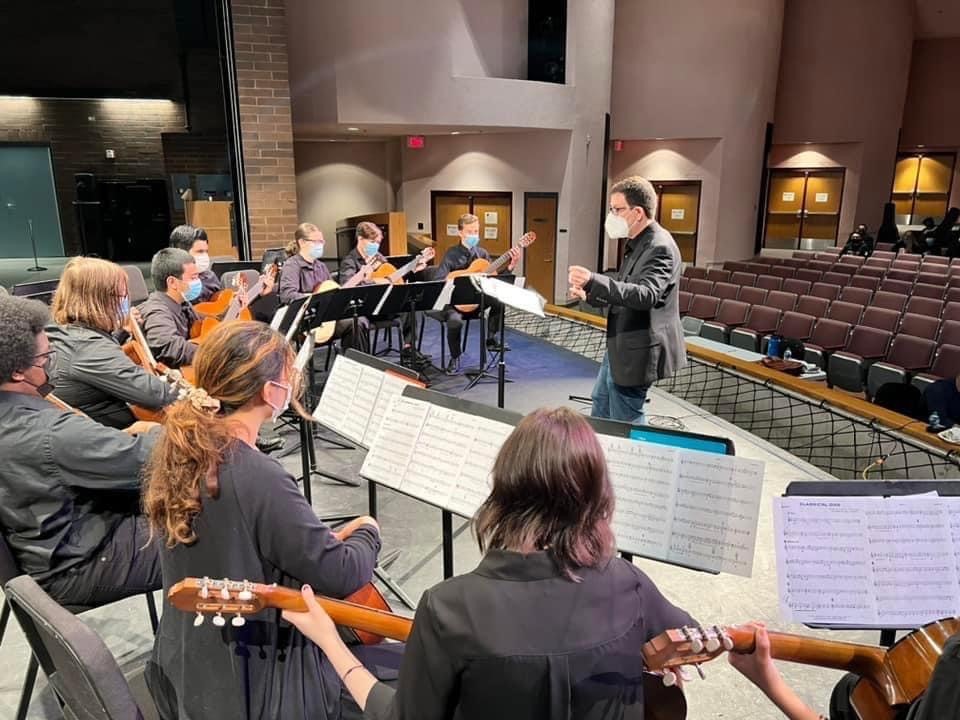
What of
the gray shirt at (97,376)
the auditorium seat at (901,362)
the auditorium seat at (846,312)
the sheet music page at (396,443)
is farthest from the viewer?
the auditorium seat at (846,312)

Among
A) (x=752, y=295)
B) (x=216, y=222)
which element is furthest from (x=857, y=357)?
(x=216, y=222)

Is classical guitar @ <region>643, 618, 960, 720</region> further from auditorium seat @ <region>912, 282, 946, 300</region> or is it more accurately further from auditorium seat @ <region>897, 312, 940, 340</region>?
auditorium seat @ <region>912, 282, 946, 300</region>

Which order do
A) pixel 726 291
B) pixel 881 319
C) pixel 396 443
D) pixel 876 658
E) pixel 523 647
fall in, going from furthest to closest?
1. pixel 726 291
2. pixel 881 319
3. pixel 396 443
4. pixel 876 658
5. pixel 523 647

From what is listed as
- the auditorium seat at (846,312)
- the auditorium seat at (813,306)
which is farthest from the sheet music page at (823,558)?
the auditorium seat at (813,306)

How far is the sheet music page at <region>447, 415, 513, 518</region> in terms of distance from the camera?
2.17m

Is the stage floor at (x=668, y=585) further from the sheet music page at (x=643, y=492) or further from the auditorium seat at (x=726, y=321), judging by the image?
the auditorium seat at (x=726, y=321)

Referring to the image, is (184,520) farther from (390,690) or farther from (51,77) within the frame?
(51,77)

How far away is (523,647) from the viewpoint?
1159mm

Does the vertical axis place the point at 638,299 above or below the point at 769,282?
above

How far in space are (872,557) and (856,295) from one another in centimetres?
767

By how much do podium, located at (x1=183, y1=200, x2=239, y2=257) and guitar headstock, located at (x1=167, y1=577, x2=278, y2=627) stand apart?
23.2 feet

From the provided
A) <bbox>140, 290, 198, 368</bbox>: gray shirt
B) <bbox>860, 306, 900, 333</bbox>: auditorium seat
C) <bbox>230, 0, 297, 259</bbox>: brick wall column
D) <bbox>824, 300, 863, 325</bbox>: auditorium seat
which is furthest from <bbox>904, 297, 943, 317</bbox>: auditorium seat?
<bbox>140, 290, 198, 368</bbox>: gray shirt

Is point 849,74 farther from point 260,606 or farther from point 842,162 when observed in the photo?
point 260,606

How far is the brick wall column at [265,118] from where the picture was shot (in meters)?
7.81
